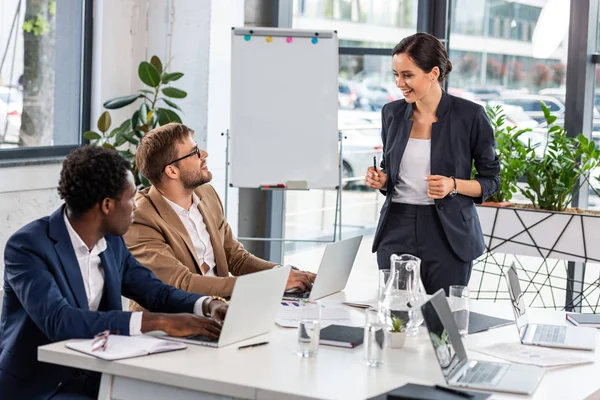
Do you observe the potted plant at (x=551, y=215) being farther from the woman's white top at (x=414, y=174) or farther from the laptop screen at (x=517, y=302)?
the laptop screen at (x=517, y=302)

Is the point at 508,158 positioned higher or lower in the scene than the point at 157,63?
lower

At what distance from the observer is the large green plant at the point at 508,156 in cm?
439

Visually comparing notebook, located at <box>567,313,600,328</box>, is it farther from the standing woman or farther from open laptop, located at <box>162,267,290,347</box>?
open laptop, located at <box>162,267,290,347</box>

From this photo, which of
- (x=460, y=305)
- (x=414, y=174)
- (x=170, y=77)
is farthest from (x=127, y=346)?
(x=170, y=77)

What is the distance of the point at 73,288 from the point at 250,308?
0.49m

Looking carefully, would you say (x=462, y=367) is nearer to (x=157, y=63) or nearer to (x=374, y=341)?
(x=374, y=341)

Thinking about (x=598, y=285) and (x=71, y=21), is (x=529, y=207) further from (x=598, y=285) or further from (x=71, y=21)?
(x=71, y=21)

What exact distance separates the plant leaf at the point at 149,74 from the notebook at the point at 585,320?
2649mm

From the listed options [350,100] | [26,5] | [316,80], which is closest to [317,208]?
[350,100]

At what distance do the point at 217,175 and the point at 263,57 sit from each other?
84 cm

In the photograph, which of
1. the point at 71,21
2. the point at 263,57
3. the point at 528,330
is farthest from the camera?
the point at 71,21

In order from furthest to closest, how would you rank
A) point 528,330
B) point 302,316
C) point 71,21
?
point 71,21 → point 528,330 → point 302,316

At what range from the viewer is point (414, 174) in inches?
129

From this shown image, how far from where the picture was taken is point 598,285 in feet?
14.7
